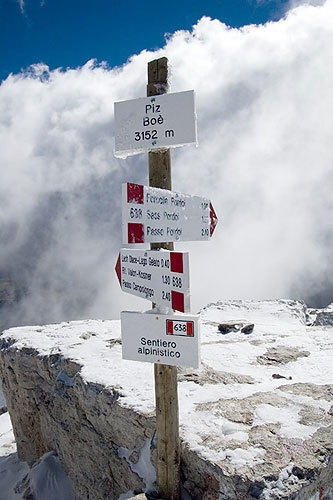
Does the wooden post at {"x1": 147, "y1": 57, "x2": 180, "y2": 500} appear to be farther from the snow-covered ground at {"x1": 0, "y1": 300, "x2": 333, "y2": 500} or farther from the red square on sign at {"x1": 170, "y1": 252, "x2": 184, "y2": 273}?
the snow-covered ground at {"x1": 0, "y1": 300, "x2": 333, "y2": 500}

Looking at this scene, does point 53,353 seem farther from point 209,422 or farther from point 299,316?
point 299,316

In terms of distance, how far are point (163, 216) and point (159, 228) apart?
12 cm

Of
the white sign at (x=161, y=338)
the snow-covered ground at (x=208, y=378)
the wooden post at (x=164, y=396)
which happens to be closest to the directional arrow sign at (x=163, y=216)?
the wooden post at (x=164, y=396)

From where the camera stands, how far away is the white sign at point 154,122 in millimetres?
4062

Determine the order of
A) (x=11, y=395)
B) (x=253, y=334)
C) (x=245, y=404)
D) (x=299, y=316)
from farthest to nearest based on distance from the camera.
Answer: (x=299, y=316) < (x=253, y=334) < (x=11, y=395) < (x=245, y=404)

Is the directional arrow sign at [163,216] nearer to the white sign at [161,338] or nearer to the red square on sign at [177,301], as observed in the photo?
the red square on sign at [177,301]

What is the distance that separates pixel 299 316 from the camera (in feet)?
49.1

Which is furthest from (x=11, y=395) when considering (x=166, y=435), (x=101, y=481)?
(x=166, y=435)

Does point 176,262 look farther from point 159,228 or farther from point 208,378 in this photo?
point 208,378

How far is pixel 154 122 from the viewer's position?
13.6ft

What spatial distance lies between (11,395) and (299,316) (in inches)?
381

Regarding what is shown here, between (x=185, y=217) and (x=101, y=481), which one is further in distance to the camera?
(x=101, y=481)

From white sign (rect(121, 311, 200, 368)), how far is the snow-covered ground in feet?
4.54

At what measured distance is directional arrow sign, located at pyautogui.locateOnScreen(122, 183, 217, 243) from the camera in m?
4.01
